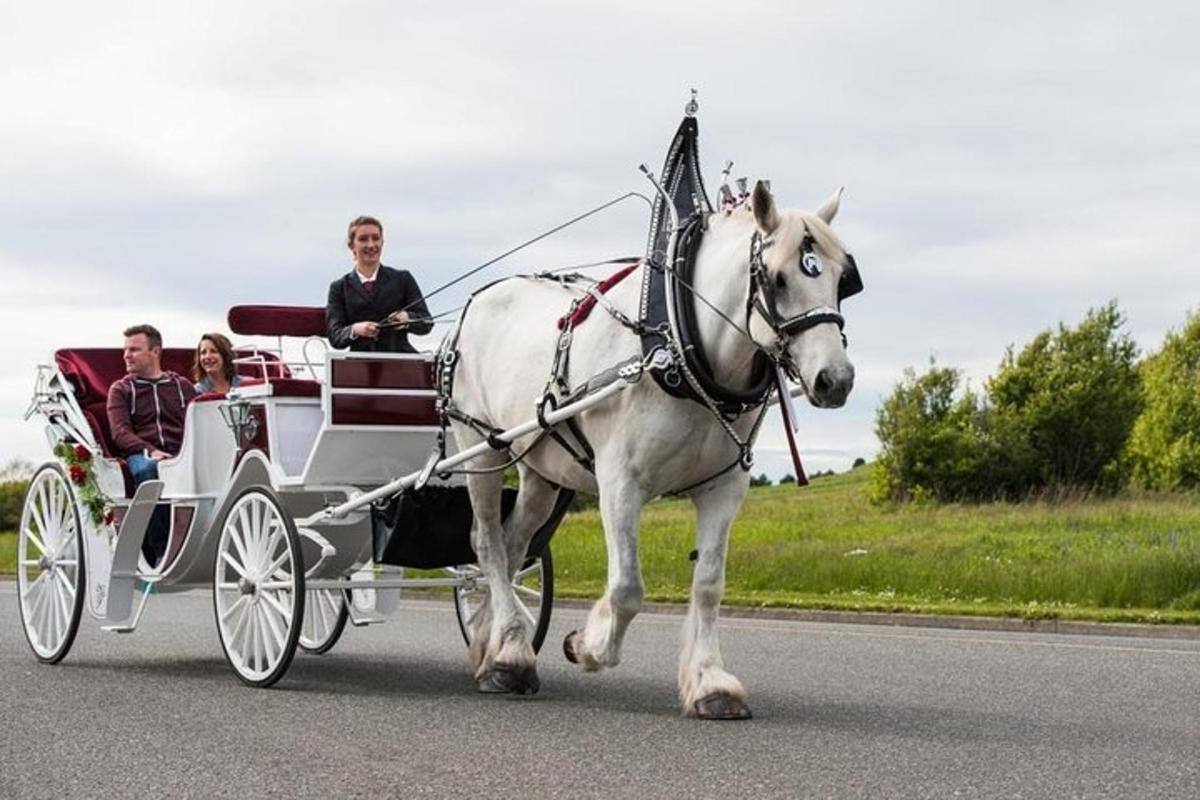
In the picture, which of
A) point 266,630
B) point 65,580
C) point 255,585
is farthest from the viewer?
point 65,580

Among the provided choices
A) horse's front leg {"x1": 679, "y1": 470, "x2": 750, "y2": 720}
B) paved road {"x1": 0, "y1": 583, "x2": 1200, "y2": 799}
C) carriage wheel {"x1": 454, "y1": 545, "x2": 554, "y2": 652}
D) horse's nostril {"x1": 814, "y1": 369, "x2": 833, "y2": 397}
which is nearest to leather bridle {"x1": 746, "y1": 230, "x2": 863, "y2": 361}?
horse's nostril {"x1": 814, "y1": 369, "x2": 833, "y2": 397}

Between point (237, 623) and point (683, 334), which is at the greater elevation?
point (683, 334)

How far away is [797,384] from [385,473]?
305 centimetres

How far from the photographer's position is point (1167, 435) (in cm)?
7056

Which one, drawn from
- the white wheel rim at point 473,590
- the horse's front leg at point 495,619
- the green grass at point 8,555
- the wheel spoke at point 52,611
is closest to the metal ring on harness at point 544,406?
the horse's front leg at point 495,619

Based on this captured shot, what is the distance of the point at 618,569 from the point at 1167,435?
66140 millimetres

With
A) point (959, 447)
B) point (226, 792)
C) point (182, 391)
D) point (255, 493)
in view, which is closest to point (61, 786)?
point (226, 792)

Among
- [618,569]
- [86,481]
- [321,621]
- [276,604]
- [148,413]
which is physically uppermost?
[148,413]

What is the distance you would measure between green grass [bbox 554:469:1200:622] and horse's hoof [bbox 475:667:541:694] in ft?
25.7

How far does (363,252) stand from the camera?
1103 cm

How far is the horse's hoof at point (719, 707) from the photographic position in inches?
323

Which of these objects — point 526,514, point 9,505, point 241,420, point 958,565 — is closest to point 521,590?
point 526,514

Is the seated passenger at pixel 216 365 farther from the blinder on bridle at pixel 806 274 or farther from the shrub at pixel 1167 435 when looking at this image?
the shrub at pixel 1167 435

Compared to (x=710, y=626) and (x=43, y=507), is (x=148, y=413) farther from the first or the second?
(x=710, y=626)
